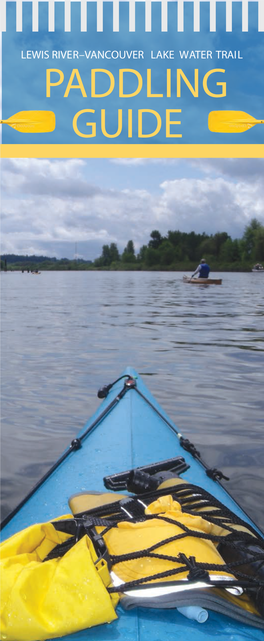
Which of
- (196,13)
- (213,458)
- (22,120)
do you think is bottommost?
(213,458)

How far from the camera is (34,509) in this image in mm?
2709

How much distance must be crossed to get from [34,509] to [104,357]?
17.4ft

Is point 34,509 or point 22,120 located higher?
point 22,120

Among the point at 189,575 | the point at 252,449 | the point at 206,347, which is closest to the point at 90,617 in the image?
the point at 189,575

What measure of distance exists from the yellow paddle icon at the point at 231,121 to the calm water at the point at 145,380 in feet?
10.5

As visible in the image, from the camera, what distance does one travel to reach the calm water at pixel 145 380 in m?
4.10

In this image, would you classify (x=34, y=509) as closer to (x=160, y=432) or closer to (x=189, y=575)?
(x=160, y=432)

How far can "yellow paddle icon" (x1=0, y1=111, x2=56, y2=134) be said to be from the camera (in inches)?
242

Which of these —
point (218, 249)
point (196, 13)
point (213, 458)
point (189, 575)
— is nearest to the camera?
point (189, 575)

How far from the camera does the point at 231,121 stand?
22.4 feet

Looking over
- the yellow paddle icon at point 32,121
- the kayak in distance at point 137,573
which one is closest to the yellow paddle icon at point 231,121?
the yellow paddle icon at point 32,121

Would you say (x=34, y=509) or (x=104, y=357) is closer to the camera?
(x=34, y=509)

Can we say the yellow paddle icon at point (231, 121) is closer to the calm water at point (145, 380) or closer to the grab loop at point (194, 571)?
the calm water at point (145, 380)

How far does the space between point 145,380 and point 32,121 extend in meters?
3.58
